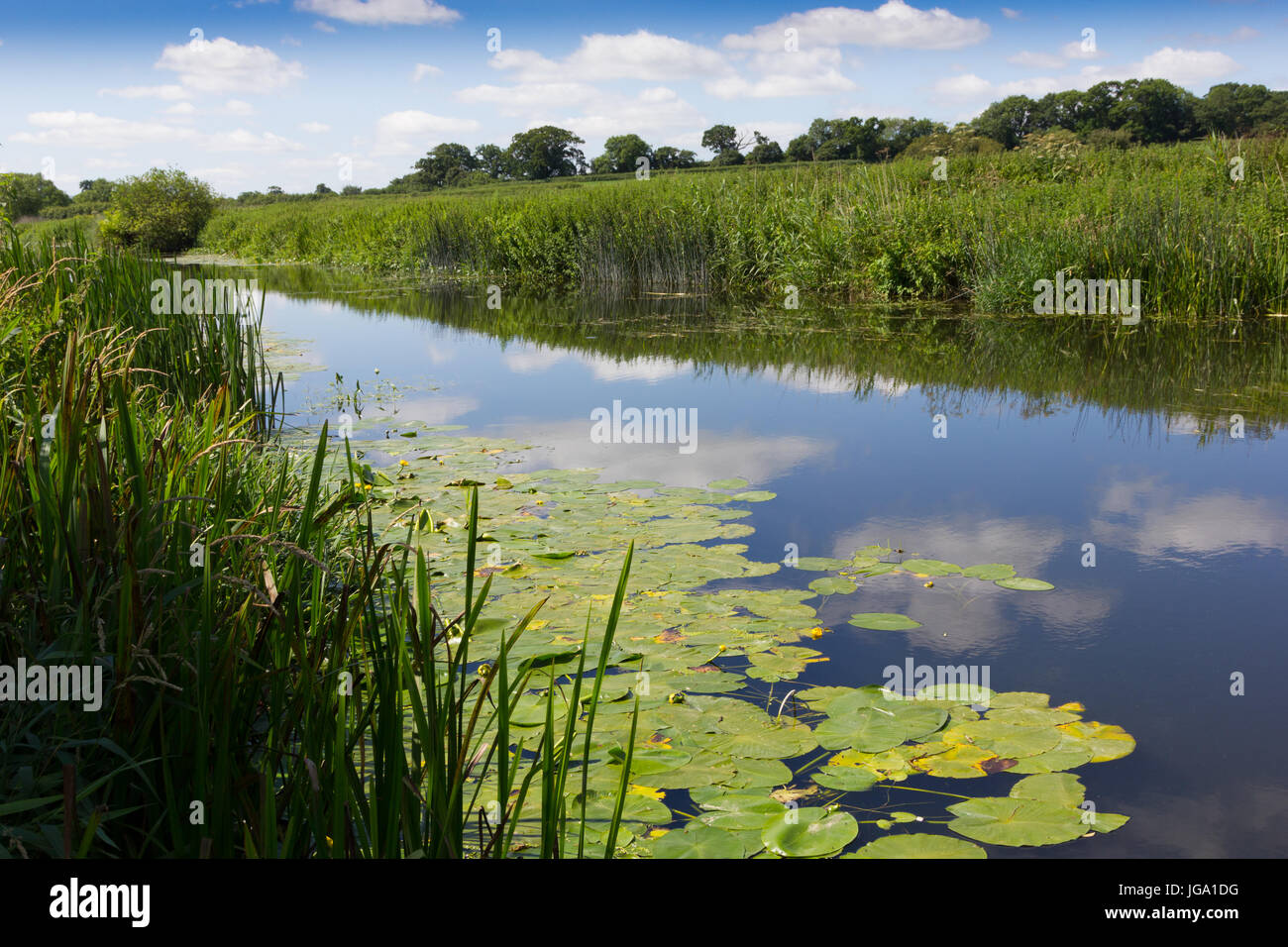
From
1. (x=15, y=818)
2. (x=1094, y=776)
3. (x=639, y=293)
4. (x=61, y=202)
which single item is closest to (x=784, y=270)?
(x=639, y=293)

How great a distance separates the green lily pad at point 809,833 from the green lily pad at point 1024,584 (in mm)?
1811

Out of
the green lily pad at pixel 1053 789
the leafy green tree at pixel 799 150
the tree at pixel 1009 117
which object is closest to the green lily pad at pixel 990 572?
the green lily pad at pixel 1053 789

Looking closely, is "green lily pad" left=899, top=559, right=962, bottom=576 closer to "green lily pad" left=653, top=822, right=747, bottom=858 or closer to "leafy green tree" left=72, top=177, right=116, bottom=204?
"green lily pad" left=653, top=822, right=747, bottom=858

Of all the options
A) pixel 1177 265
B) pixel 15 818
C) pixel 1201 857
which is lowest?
pixel 1201 857

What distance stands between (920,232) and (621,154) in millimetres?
44711

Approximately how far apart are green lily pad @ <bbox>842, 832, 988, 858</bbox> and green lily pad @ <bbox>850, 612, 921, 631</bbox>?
4.09ft

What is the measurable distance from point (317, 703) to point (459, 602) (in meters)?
1.77

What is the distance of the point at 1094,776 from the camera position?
8.04ft

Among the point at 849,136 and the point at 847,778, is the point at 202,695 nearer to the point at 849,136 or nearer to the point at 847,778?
the point at 847,778

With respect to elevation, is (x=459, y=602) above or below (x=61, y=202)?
below

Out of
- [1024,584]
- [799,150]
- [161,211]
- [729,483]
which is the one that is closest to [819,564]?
Answer: [1024,584]

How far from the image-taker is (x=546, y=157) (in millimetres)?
50938
